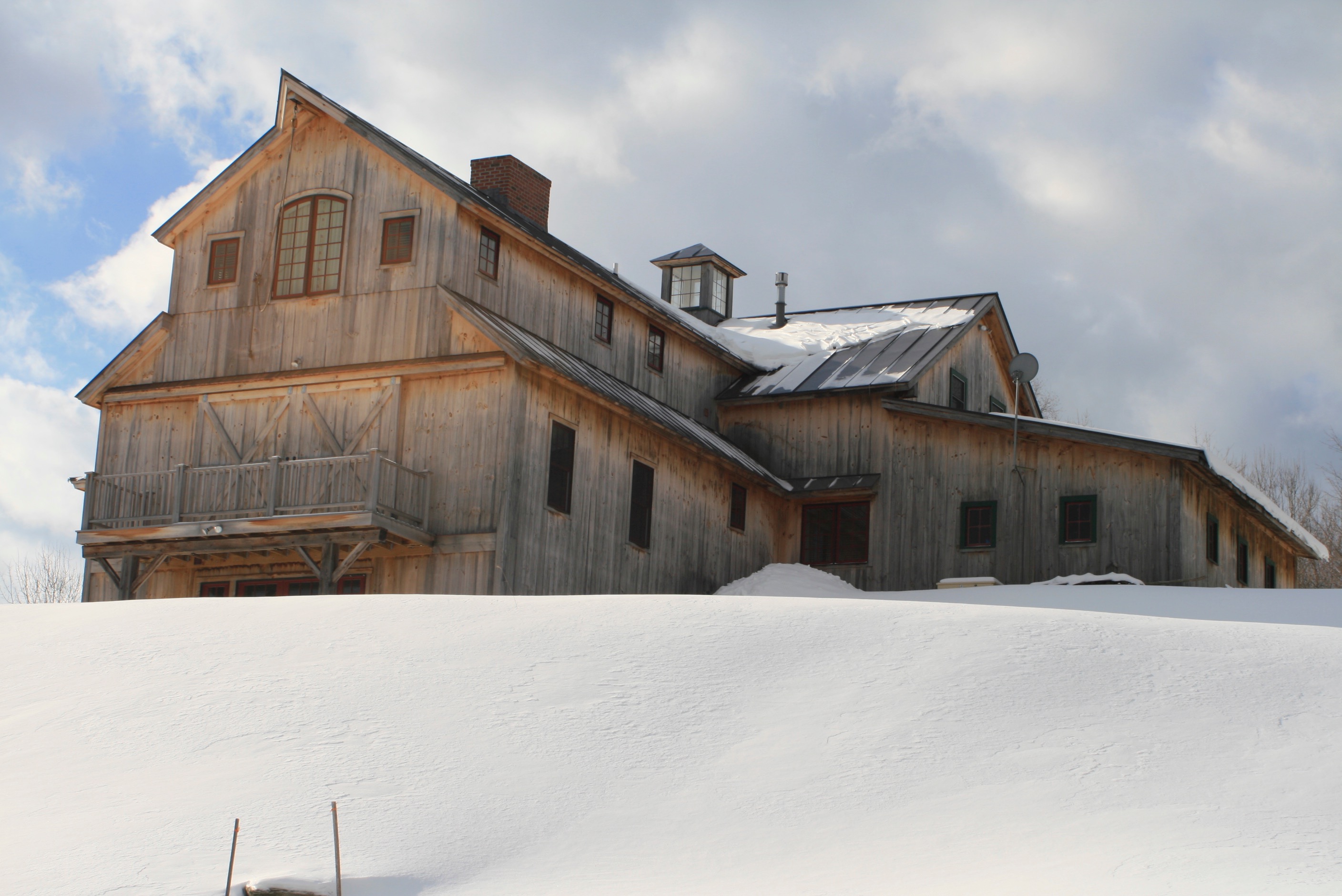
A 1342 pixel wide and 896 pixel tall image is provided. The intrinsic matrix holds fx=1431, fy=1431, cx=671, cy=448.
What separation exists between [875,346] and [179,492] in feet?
50.0

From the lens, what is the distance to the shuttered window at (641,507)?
79.0ft

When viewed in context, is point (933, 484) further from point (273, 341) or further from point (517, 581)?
point (273, 341)

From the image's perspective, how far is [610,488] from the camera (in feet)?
77.4

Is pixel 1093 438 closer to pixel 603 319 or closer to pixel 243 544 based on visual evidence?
pixel 603 319

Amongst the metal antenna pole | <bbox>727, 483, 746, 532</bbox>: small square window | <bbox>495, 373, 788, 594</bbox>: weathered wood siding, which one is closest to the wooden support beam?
<bbox>495, 373, 788, 594</bbox>: weathered wood siding

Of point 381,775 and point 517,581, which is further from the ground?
point 517,581

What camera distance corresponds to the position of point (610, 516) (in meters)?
23.5

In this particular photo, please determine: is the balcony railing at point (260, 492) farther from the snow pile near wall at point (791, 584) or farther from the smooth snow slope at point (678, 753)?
the snow pile near wall at point (791, 584)

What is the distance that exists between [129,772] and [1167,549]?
1939 cm

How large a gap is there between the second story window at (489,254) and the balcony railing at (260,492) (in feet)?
12.5

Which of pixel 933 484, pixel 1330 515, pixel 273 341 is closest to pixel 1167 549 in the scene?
pixel 933 484

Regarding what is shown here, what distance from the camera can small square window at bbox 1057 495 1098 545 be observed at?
26.0m

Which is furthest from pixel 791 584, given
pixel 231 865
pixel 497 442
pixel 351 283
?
pixel 231 865

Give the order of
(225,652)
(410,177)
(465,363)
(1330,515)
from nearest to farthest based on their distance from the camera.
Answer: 1. (225,652)
2. (465,363)
3. (410,177)
4. (1330,515)
